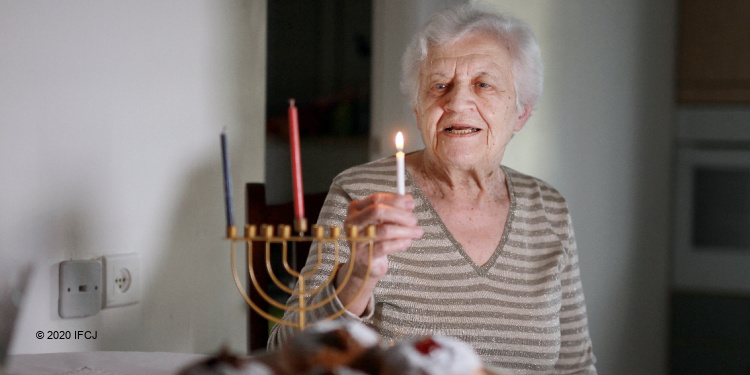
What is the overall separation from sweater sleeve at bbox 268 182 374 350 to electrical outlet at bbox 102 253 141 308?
30 cm

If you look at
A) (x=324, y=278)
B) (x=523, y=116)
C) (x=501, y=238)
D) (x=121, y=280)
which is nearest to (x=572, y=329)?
(x=501, y=238)

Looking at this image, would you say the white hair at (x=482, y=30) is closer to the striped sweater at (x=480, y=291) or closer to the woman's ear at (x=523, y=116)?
the woman's ear at (x=523, y=116)

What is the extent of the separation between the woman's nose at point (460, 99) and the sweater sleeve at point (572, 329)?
41 centimetres

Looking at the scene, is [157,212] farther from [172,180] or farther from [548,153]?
[548,153]

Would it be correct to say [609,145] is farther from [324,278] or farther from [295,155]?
[295,155]

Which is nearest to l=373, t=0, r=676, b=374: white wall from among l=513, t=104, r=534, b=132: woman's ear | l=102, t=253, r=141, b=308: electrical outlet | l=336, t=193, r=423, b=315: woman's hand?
l=513, t=104, r=534, b=132: woman's ear

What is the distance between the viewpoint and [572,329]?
1.43 metres

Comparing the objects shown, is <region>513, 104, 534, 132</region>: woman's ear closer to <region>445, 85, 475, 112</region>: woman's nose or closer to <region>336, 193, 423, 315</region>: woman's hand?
<region>445, 85, 475, 112</region>: woman's nose

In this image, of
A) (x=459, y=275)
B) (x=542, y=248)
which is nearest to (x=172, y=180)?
(x=459, y=275)

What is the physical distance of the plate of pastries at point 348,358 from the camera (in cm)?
56

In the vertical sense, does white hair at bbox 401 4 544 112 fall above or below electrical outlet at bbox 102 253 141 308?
above

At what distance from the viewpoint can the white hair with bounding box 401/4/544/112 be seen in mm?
1354

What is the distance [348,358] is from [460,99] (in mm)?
782

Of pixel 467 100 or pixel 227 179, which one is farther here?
pixel 467 100
